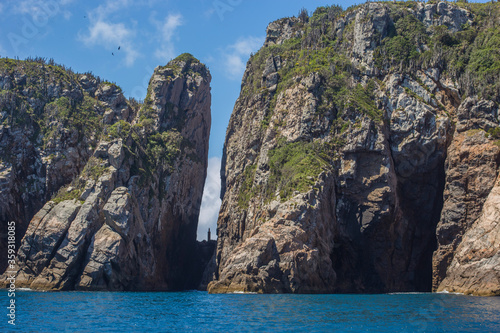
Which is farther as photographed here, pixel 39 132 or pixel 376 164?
pixel 39 132

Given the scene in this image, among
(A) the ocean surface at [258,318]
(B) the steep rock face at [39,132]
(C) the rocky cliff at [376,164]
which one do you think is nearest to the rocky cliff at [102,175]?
(B) the steep rock face at [39,132]

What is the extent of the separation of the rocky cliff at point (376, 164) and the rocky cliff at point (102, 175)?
13804 millimetres

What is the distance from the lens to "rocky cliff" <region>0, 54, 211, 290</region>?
7900 cm

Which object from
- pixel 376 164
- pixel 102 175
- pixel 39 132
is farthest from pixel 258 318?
pixel 39 132

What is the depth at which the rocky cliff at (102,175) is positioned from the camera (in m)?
79.0

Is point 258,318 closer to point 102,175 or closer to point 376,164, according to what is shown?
point 376,164

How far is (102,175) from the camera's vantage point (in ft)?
289

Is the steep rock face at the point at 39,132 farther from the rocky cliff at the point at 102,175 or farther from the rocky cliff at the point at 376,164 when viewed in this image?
the rocky cliff at the point at 376,164

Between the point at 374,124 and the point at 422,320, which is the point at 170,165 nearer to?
the point at 374,124

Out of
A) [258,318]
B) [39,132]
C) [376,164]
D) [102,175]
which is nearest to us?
[258,318]

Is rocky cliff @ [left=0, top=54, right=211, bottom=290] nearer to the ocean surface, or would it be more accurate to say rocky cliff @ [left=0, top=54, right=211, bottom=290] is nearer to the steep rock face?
the steep rock face

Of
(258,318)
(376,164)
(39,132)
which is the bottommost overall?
(258,318)

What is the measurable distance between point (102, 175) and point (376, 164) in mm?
52195

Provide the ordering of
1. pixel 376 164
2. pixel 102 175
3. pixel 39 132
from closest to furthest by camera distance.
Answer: pixel 376 164, pixel 102 175, pixel 39 132
